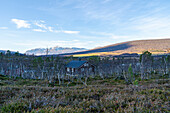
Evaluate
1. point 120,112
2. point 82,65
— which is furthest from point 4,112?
point 82,65

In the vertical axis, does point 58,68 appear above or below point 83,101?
below

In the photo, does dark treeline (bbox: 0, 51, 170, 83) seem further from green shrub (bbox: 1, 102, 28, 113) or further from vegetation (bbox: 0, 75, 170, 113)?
green shrub (bbox: 1, 102, 28, 113)

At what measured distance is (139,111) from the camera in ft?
13.9

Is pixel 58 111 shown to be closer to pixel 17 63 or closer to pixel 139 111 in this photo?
pixel 139 111

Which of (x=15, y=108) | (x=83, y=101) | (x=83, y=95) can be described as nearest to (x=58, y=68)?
(x=83, y=95)

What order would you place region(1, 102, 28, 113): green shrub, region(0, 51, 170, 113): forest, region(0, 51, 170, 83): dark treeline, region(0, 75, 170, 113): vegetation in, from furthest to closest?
1. region(0, 51, 170, 83): dark treeline
2. region(0, 51, 170, 113): forest
3. region(0, 75, 170, 113): vegetation
4. region(1, 102, 28, 113): green shrub

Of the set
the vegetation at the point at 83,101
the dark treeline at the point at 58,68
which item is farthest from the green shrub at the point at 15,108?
the dark treeline at the point at 58,68

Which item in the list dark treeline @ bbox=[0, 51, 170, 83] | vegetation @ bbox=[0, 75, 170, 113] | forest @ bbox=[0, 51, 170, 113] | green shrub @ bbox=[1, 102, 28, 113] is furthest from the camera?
dark treeline @ bbox=[0, 51, 170, 83]

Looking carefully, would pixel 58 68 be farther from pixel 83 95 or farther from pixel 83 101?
pixel 83 101

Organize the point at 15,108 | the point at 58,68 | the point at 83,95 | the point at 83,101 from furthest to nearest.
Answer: the point at 58,68
the point at 83,95
the point at 83,101
the point at 15,108

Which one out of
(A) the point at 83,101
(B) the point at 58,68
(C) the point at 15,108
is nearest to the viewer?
(C) the point at 15,108

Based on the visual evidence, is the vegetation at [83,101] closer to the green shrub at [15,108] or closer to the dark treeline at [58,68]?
the green shrub at [15,108]

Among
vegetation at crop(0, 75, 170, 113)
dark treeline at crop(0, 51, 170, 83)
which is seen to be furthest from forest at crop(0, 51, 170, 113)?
dark treeline at crop(0, 51, 170, 83)

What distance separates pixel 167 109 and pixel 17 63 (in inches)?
2606
